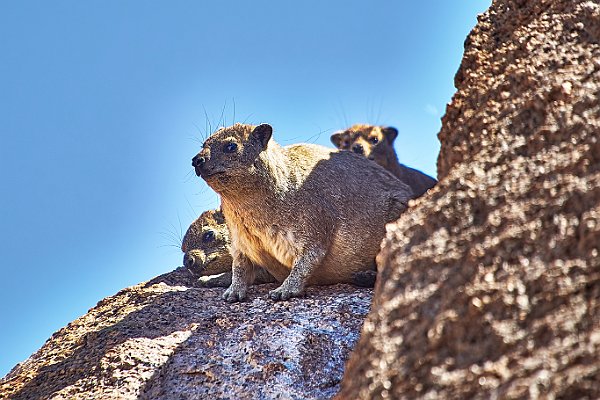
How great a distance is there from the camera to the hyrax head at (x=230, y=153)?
7375mm

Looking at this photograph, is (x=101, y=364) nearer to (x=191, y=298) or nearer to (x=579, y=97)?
(x=191, y=298)

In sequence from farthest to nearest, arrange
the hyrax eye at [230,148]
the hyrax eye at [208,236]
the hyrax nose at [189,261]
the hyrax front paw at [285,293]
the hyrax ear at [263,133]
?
the hyrax eye at [208,236] → the hyrax nose at [189,261] → the hyrax ear at [263,133] → the hyrax eye at [230,148] → the hyrax front paw at [285,293]

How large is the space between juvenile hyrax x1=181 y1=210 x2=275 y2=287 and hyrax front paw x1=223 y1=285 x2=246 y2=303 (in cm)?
91

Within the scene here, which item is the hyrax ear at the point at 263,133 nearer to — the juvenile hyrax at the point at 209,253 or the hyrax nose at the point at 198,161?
the hyrax nose at the point at 198,161

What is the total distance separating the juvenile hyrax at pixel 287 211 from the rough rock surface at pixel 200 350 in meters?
0.30

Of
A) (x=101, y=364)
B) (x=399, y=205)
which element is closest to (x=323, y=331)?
(x=101, y=364)

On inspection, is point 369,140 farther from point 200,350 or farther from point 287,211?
point 200,350

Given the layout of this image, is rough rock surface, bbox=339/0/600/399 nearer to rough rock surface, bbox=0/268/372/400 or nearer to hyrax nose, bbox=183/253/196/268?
rough rock surface, bbox=0/268/372/400

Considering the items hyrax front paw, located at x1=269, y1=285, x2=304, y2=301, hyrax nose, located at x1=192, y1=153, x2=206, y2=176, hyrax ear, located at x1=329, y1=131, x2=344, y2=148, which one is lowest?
hyrax front paw, located at x1=269, y1=285, x2=304, y2=301

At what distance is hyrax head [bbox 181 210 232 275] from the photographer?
888 centimetres

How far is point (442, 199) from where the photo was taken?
10.9 ft

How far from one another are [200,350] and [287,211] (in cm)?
203

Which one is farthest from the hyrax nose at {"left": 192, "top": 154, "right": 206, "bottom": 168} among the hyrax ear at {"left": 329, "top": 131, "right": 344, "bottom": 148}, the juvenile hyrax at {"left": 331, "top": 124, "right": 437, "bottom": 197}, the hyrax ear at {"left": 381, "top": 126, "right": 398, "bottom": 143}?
the hyrax ear at {"left": 381, "top": 126, "right": 398, "bottom": 143}

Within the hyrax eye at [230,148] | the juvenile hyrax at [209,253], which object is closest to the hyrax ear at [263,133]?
the hyrax eye at [230,148]
